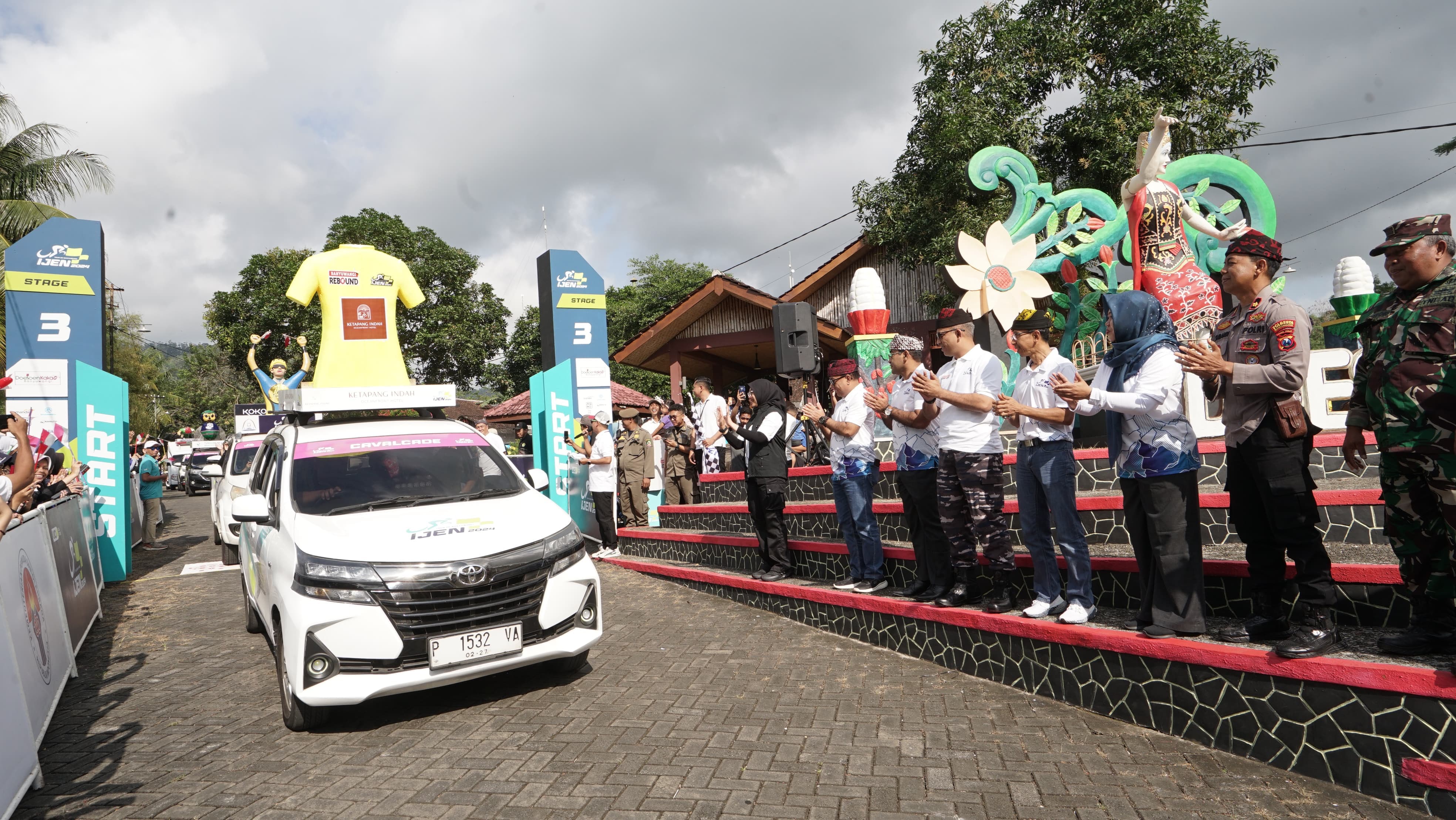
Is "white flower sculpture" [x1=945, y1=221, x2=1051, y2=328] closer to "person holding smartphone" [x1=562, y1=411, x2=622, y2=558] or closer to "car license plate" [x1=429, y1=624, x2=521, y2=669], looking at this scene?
"person holding smartphone" [x1=562, y1=411, x2=622, y2=558]

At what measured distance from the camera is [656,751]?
13.3 ft

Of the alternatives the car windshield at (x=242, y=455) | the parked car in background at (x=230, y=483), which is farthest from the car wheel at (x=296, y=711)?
the car windshield at (x=242, y=455)

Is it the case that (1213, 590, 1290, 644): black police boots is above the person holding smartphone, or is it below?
below

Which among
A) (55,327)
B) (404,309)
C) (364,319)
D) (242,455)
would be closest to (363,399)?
(364,319)

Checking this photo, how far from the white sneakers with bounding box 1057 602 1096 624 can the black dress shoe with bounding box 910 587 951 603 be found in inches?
43.2

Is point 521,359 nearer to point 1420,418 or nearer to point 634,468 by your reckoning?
point 634,468

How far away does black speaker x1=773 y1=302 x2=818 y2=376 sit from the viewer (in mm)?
8164

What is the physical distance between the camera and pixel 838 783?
3613 millimetres

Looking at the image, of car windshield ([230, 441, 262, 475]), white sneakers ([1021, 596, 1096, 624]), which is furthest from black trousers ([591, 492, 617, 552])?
white sneakers ([1021, 596, 1096, 624])

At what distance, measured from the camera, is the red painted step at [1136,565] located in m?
3.80

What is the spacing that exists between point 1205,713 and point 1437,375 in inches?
70.1

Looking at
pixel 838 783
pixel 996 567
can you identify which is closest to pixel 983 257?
pixel 996 567

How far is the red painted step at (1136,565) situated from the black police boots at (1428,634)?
0.91 feet

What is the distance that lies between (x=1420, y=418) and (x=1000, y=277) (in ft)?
20.9
